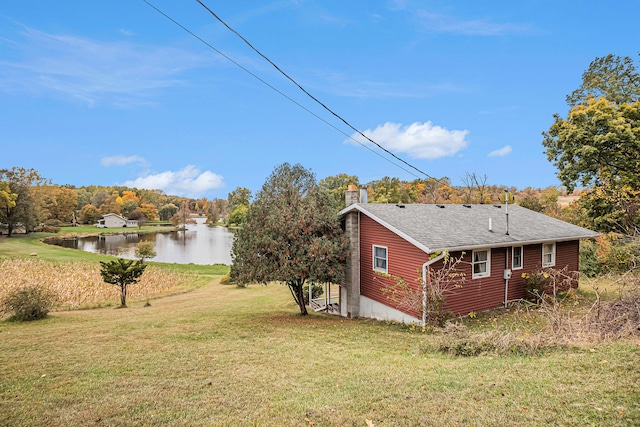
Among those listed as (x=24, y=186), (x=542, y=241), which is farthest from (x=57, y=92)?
(x=24, y=186)

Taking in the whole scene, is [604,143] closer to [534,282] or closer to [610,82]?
[610,82]

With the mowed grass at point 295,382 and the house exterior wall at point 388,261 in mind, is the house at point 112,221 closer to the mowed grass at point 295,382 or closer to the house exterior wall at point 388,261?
the mowed grass at point 295,382

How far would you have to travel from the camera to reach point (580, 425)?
3.83 meters

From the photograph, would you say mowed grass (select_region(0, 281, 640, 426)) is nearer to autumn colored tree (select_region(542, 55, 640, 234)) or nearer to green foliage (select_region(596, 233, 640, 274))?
green foliage (select_region(596, 233, 640, 274))

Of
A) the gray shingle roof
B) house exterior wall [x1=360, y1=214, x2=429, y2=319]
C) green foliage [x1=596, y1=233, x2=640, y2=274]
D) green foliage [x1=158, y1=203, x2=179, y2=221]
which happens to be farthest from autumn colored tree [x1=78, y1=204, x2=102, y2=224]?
green foliage [x1=596, y1=233, x2=640, y2=274]

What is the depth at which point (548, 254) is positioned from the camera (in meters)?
14.8

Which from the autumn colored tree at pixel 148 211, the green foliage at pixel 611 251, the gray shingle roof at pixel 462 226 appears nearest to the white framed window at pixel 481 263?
the gray shingle roof at pixel 462 226

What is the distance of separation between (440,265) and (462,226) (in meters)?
2.93

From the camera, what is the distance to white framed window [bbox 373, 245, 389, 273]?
12925mm

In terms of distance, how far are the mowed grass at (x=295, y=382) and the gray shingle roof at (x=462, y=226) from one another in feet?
11.7

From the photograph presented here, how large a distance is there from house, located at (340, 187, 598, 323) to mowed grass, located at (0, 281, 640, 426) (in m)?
2.95

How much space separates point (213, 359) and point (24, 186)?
6282 cm

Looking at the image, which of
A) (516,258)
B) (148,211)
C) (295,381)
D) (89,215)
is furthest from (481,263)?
(148,211)

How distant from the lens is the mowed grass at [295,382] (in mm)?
4293
